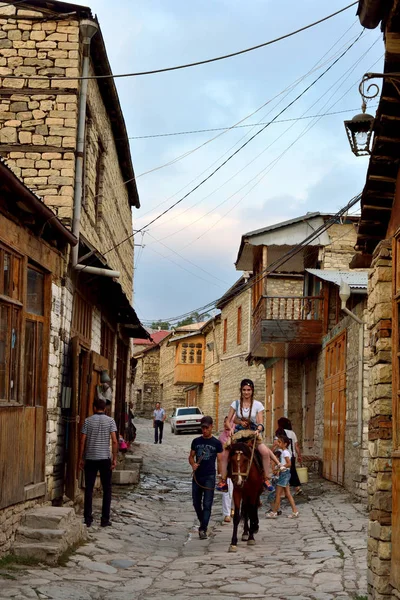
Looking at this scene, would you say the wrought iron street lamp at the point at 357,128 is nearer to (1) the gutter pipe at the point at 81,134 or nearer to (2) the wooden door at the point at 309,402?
(1) the gutter pipe at the point at 81,134

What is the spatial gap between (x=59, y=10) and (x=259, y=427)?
6.80 metres

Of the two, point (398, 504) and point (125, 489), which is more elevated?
point (398, 504)

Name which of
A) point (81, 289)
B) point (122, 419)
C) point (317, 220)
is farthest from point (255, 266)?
point (81, 289)

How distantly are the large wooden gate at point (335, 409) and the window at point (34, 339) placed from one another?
7.22 m

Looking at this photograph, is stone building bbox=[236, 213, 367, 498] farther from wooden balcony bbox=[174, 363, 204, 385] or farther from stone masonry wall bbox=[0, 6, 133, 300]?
wooden balcony bbox=[174, 363, 204, 385]

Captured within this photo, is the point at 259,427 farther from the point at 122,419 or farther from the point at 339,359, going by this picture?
the point at 122,419

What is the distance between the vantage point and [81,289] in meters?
13.3

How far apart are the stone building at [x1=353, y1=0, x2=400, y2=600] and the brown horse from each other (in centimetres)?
316

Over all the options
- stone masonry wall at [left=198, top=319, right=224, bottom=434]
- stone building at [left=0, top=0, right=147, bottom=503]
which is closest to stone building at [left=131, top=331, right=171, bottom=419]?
stone masonry wall at [left=198, top=319, right=224, bottom=434]

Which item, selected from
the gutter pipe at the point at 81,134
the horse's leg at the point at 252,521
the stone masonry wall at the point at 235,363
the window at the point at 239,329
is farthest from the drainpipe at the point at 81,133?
the window at the point at 239,329

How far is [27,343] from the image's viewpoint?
1020 centimetres

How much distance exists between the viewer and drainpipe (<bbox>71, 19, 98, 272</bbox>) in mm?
12094

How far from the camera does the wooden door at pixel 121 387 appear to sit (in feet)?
69.1

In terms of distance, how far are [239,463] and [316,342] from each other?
9817mm
